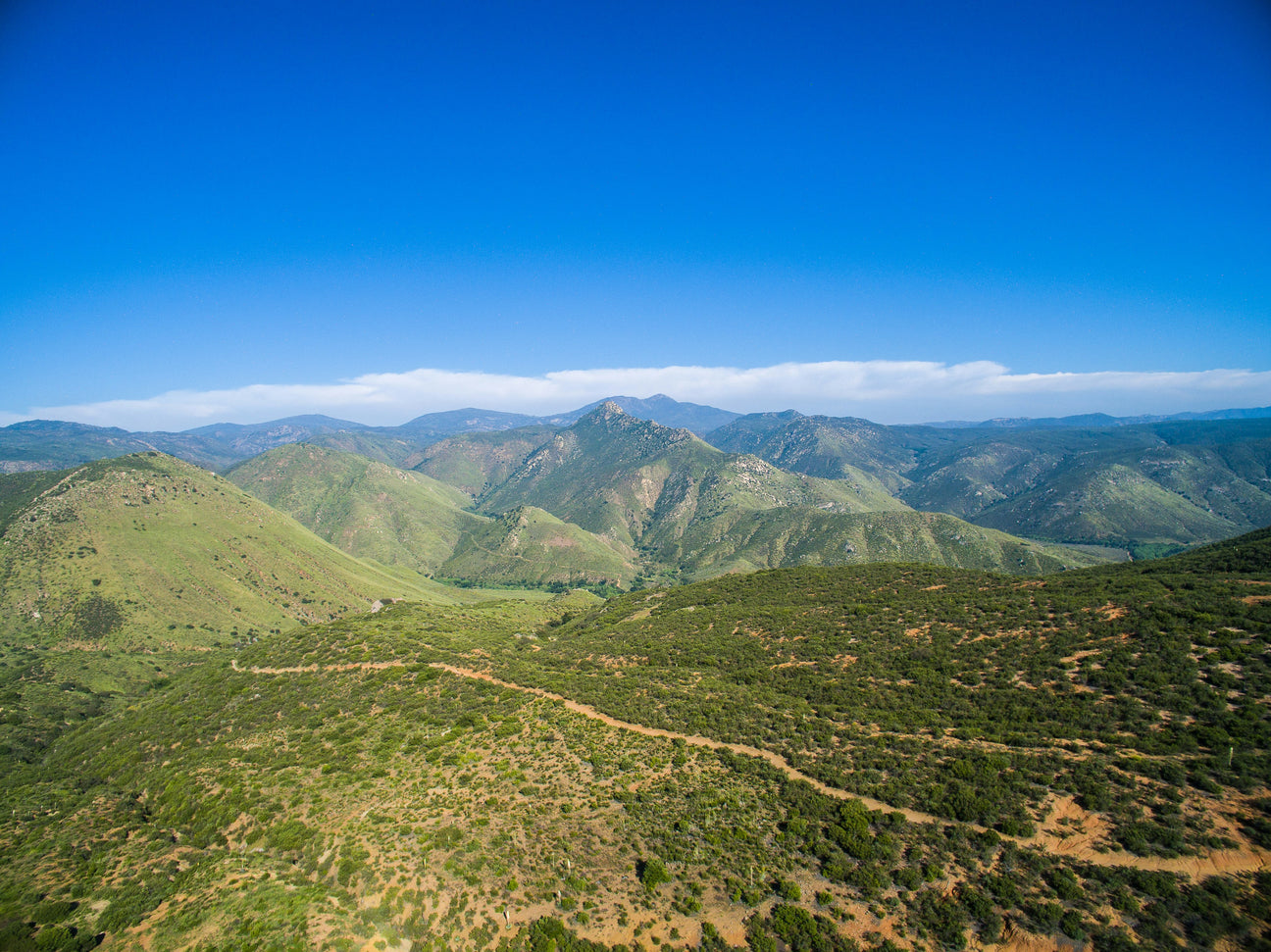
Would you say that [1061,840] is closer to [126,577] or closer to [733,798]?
[733,798]

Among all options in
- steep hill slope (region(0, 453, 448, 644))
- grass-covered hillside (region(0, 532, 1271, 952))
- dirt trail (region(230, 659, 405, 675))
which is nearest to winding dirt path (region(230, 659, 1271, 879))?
grass-covered hillside (region(0, 532, 1271, 952))

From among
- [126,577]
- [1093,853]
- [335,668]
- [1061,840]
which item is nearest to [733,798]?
[1061,840]

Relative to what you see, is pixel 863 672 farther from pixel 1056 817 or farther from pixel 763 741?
pixel 1056 817

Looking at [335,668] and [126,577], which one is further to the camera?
[126,577]

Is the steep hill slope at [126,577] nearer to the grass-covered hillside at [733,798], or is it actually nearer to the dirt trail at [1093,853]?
the grass-covered hillside at [733,798]

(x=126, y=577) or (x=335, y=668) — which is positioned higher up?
(x=335, y=668)

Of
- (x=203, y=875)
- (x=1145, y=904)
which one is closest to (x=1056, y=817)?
(x=1145, y=904)

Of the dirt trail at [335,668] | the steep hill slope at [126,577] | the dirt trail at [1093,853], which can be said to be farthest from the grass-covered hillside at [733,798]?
the steep hill slope at [126,577]

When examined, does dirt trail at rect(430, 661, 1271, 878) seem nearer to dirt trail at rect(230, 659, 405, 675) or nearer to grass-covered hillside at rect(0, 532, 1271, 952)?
grass-covered hillside at rect(0, 532, 1271, 952)
